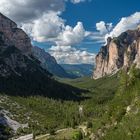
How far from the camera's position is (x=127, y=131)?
197 metres

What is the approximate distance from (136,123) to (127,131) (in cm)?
559

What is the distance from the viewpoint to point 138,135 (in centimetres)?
18838

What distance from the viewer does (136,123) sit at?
650 ft

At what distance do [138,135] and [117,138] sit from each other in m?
12.6

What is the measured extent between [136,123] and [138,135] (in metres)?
10.7

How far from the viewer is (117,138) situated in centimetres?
19762

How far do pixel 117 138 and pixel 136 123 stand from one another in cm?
1105

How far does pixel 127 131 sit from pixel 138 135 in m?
9.59
